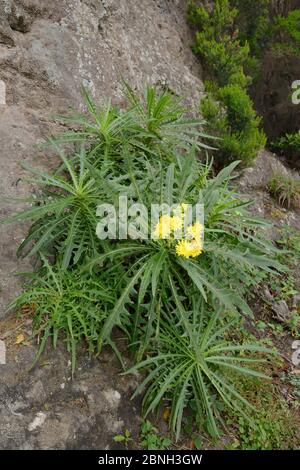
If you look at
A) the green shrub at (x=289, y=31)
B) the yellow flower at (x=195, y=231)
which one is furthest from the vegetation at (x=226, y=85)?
the yellow flower at (x=195, y=231)

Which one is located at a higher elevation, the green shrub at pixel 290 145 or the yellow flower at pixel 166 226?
the green shrub at pixel 290 145

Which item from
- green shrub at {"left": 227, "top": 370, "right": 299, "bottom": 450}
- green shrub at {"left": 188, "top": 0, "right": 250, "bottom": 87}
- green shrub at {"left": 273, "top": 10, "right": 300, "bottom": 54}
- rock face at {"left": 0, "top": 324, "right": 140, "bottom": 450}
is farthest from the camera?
green shrub at {"left": 273, "top": 10, "right": 300, "bottom": 54}

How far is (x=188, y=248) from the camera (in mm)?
2611

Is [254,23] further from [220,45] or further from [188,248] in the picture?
[188,248]

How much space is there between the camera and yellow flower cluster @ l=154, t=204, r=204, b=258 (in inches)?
103

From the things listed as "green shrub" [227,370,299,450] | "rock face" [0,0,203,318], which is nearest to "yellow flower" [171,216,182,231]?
"rock face" [0,0,203,318]

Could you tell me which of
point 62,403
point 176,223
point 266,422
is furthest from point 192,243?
point 266,422

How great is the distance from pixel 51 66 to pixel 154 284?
2.31 m

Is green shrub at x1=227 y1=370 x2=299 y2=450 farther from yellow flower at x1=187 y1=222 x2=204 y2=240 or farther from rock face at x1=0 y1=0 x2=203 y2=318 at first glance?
rock face at x1=0 y1=0 x2=203 y2=318

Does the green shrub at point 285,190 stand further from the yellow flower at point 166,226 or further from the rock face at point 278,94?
the yellow flower at point 166,226

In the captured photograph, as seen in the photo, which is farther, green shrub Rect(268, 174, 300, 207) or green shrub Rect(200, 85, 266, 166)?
green shrub Rect(268, 174, 300, 207)

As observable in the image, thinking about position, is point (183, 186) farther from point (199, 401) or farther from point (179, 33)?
point (179, 33)

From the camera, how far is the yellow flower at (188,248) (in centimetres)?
261
